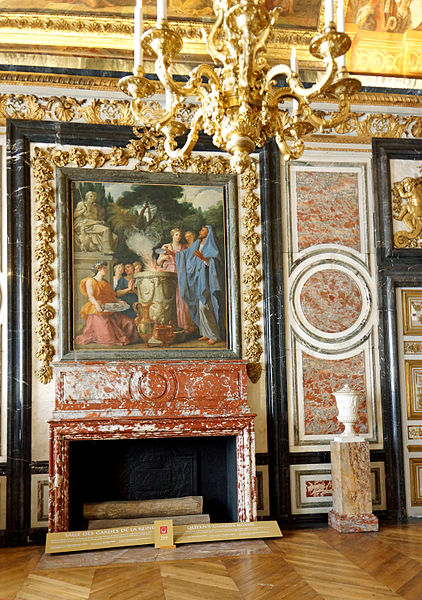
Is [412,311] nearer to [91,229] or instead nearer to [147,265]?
[147,265]

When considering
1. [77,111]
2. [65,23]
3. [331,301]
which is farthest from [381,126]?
[65,23]

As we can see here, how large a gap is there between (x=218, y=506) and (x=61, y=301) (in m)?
2.63

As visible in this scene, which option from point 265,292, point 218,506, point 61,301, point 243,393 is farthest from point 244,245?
point 218,506

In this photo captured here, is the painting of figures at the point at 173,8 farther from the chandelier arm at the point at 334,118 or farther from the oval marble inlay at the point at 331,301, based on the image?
the chandelier arm at the point at 334,118

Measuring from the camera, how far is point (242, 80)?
3.37m

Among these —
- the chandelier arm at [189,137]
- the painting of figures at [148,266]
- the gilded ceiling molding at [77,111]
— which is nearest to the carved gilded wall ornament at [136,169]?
the painting of figures at [148,266]

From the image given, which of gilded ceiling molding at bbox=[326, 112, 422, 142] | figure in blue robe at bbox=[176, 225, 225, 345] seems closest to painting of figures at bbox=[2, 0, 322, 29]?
gilded ceiling molding at bbox=[326, 112, 422, 142]

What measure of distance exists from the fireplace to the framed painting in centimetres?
24

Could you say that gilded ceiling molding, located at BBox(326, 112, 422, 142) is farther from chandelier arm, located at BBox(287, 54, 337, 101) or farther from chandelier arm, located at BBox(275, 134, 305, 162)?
chandelier arm, located at BBox(287, 54, 337, 101)

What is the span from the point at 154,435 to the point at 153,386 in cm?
49

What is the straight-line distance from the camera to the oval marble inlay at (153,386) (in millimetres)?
6336

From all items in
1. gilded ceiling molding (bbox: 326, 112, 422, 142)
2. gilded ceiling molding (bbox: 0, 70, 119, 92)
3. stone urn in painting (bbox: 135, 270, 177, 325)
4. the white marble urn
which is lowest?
the white marble urn

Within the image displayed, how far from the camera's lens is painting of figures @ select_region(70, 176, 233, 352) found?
6539mm

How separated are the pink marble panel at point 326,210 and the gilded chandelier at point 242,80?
342 cm
